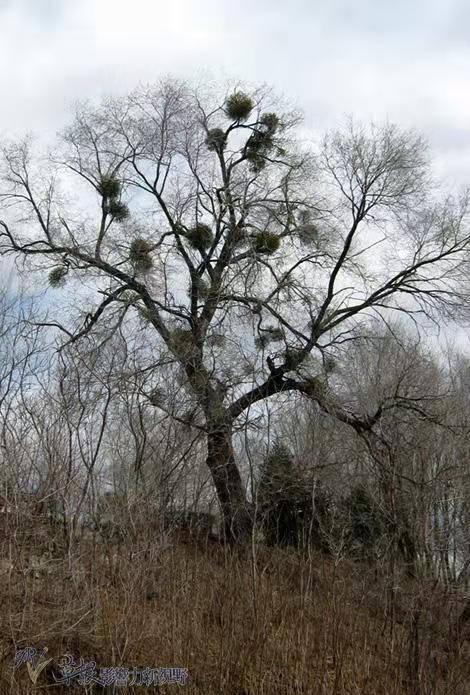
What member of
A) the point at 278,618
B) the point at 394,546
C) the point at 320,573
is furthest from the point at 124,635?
the point at 394,546

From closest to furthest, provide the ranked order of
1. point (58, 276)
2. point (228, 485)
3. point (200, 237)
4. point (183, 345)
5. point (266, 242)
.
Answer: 1. point (228, 485)
2. point (183, 345)
3. point (266, 242)
4. point (200, 237)
5. point (58, 276)

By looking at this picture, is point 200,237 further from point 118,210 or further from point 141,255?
point 118,210

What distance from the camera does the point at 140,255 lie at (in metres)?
10.9

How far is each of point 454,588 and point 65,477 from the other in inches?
186

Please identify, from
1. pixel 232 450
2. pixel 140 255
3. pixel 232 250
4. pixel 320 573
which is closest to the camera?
pixel 320 573

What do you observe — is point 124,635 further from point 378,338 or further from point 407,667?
point 378,338

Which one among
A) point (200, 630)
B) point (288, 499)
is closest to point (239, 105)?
point (288, 499)

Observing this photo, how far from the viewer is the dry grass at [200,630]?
444cm

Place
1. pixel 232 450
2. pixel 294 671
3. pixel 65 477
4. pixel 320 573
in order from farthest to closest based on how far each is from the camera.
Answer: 1. pixel 232 450
2. pixel 320 573
3. pixel 65 477
4. pixel 294 671

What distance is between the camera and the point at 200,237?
426 inches

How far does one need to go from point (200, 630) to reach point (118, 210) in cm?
850
